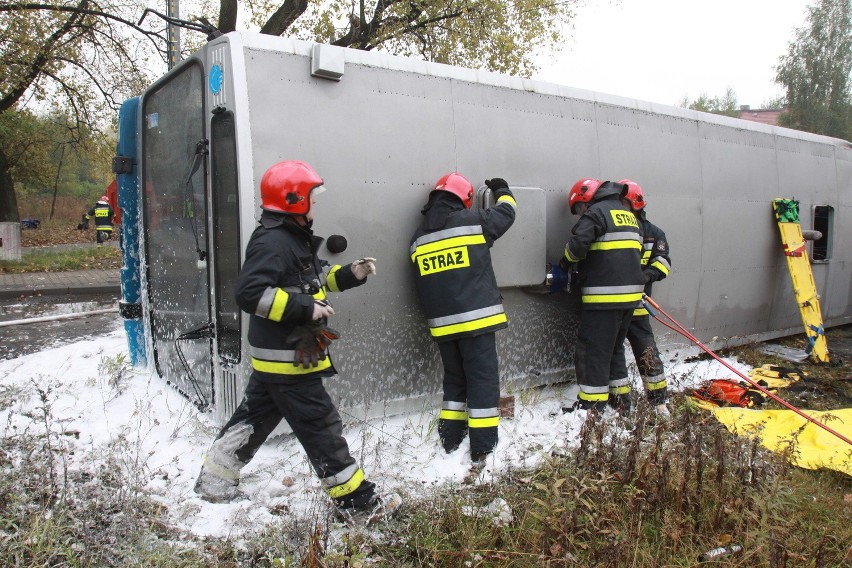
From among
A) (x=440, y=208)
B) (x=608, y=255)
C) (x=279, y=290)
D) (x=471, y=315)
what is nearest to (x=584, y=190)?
(x=608, y=255)

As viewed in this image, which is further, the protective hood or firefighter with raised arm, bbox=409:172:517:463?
the protective hood

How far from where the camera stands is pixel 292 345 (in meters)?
3.03

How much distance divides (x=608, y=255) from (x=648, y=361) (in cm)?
80

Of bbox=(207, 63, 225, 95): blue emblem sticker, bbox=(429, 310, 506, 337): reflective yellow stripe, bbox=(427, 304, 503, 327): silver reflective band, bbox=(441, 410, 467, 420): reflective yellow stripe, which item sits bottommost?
bbox=(441, 410, 467, 420): reflective yellow stripe

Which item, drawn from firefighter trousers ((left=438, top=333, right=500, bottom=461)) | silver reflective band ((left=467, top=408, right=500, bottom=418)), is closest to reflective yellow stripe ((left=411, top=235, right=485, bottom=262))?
firefighter trousers ((left=438, top=333, right=500, bottom=461))

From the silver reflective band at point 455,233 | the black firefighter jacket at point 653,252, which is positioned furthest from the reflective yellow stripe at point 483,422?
the black firefighter jacket at point 653,252

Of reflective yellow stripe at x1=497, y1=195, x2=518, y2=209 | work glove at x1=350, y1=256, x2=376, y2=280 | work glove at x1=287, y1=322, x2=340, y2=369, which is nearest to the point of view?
work glove at x1=287, y1=322, x2=340, y2=369

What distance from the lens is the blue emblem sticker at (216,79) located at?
369 centimetres

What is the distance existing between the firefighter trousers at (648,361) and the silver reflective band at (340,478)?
2312 millimetres

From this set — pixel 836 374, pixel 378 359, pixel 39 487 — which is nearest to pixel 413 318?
pixel 378 359

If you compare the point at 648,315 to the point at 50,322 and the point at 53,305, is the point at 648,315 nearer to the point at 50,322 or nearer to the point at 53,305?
the point at 50,322

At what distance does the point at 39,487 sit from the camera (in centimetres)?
300

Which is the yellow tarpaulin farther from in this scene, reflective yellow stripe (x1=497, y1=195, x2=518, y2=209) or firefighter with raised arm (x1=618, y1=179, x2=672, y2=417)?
reflective yellow stripe (x1=497, y1=195, x2=518, y2=209)

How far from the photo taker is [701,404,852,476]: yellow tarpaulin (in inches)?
150
